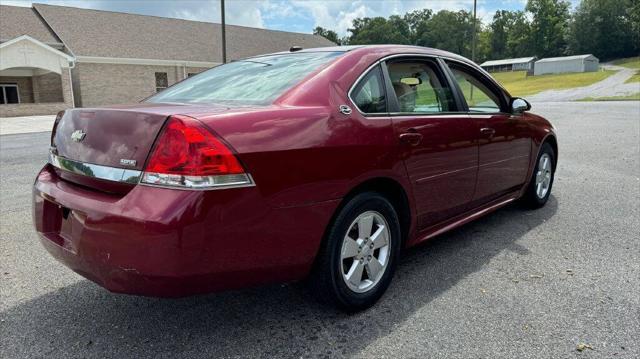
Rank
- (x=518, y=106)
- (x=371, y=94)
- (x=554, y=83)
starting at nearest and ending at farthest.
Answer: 1. (x=371, y=94)
2. (x=518, y=106)
3. (x=554, y=83)

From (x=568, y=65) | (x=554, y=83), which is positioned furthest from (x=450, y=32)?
(x=554, y=83)

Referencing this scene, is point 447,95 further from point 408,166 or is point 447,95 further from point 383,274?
point 383,274

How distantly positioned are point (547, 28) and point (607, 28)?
44.2 ft

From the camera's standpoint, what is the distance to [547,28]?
4299 inches

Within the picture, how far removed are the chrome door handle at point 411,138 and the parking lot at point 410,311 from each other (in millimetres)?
987

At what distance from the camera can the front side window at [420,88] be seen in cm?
339

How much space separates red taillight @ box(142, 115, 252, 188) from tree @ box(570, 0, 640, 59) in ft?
370

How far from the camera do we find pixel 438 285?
11.1 ft

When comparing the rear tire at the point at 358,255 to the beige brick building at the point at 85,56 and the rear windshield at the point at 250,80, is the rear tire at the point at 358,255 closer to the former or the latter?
the rear windshield at the point at 250,80

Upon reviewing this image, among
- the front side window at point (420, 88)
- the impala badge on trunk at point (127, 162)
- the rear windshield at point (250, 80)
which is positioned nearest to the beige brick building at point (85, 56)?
the rear windshield at point (250, 80)

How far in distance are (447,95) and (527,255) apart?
4.73 ft

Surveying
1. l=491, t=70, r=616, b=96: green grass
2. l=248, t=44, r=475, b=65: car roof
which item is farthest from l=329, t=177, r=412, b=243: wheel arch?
l=491, t=70, r=616, b=96: green grass

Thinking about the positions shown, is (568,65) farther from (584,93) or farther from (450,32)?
(584,93)

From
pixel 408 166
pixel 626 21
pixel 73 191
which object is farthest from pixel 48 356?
pixel 626 21
